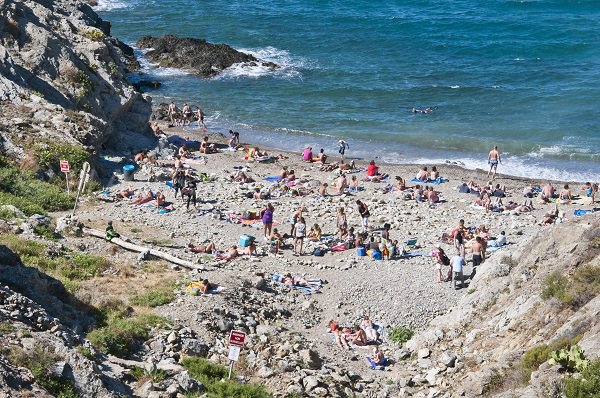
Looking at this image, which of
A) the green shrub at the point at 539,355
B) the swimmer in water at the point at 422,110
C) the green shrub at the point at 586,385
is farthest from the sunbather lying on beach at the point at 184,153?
the green shrub at the point at 586,385

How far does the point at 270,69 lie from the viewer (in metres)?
59.9

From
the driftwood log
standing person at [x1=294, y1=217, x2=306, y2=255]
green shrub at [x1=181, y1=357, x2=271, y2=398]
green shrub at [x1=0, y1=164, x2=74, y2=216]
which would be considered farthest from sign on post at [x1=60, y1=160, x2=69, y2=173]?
green shrub at [x1=181, y1=357, x2=271, y2=398]

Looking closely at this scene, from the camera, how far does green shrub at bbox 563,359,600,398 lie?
13242 mm

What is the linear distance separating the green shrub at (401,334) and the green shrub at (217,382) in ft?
Answer: 18.2

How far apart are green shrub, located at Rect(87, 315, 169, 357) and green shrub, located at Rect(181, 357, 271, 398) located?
1361 mm

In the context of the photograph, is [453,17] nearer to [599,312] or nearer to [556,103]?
[556,103]

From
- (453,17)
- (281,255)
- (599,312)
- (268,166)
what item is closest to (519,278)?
(599,312)

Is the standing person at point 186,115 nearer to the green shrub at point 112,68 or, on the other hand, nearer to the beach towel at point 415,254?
the green shrub at point 112,68

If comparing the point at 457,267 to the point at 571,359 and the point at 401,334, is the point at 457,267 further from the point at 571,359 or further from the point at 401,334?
the point at 571,359

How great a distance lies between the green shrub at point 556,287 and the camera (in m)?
18.4

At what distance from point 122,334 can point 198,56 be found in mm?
44830

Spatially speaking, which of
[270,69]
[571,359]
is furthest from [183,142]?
[571,359]

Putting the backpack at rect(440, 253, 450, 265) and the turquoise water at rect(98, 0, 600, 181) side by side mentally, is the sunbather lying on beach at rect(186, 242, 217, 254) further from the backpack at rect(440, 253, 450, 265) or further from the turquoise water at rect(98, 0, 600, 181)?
the turquoise water at rect(98, 0, 600, 181)

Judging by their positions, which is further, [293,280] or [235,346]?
[293,280]
